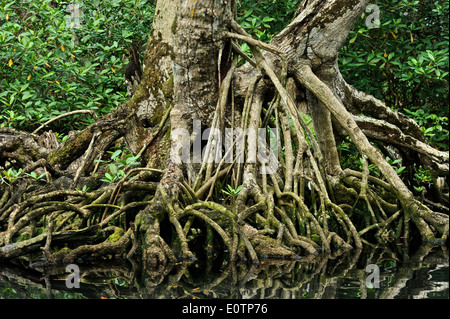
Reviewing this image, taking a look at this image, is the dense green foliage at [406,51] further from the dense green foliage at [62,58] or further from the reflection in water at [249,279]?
the reflection in water at [249,279]

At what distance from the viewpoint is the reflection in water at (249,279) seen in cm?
389

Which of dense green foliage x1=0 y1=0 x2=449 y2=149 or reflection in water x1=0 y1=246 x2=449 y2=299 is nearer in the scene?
reflection in water x1=0 y1=246 x2=449 y2=299

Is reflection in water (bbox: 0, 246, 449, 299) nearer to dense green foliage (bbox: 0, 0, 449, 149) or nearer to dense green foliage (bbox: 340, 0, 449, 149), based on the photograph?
dense green foliage (bbox: 0, 0, 449, 149)

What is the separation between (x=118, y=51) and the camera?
9.62m

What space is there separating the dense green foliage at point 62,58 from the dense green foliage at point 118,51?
14 millimetres

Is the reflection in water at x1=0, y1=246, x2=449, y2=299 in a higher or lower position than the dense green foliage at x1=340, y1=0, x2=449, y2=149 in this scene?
lower

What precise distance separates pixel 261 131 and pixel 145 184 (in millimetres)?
1428

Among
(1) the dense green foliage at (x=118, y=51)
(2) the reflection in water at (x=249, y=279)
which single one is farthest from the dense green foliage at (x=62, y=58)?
(2) the reflection in water at (x=249, y=279)

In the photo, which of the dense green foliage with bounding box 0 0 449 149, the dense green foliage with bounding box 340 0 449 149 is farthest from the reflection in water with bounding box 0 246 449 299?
the dense green foliage with bounding box 340 0 449 149

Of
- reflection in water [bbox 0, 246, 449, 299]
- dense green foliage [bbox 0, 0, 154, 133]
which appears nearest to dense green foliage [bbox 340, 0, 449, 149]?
dense green foliage [bbox 0, 0, 154, 133]

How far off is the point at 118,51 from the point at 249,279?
19.9 feet

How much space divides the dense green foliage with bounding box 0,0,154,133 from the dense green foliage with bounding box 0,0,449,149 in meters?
0.01

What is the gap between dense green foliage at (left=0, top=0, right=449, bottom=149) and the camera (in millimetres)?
8219

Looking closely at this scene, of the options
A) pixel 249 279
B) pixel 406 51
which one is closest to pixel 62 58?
pixel 406 51
